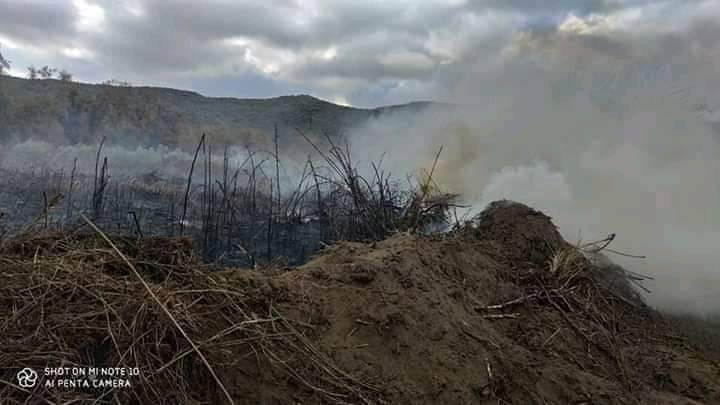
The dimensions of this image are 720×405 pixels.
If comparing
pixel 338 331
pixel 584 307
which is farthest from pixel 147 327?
pixel 584 307

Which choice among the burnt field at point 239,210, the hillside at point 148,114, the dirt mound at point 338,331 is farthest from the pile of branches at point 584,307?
the hillside at point 148,114

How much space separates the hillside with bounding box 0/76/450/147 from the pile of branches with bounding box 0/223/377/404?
73.1ft

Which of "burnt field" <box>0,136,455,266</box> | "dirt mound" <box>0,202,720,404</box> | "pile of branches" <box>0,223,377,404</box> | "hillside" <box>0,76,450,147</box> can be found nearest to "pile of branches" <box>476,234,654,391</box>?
"dirt mound" <box>0,202,720,404</box>

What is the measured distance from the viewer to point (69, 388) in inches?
104

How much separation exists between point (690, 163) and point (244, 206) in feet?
35.0

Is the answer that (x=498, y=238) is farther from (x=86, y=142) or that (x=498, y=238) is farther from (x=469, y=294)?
(x=86, y=142)

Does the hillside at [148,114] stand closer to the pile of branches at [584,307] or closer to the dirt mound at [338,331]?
the pile of branches at [584,307]

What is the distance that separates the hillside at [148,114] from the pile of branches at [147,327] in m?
22.3

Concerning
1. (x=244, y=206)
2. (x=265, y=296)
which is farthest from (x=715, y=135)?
(x=265, y=296)

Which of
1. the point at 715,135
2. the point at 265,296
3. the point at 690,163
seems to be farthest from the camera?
the point at 715,135

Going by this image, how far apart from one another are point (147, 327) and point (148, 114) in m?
29.4

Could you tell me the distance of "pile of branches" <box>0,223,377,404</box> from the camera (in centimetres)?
277

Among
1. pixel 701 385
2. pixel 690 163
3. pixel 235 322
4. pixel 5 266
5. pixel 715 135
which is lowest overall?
pixel 701 385

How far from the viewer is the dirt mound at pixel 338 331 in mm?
2898
